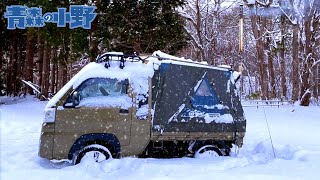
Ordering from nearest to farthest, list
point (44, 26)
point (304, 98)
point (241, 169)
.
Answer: point (241, 169) → point (44, 26) → point (304, 98)

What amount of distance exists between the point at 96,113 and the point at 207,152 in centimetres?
258

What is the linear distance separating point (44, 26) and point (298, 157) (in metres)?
15.0

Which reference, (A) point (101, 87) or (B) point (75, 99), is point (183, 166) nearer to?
(A) point (101, 87)

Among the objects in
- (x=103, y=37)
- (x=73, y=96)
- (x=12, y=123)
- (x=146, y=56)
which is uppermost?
(x=103, y=37)

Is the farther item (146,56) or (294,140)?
(294,140)

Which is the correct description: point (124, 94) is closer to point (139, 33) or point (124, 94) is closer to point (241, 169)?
point (241, 169)

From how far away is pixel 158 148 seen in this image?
7.75 meters

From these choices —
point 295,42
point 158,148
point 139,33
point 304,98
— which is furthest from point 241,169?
point 295,42

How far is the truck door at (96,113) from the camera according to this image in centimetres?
700

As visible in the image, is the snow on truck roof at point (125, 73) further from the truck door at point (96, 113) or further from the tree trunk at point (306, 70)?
the tree trunk at point (306, 70)

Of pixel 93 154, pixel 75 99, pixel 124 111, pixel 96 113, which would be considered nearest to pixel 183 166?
pixel 124 111

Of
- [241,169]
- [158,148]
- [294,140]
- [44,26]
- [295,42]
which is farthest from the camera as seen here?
[295,42]

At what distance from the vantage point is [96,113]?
7102 millimetres

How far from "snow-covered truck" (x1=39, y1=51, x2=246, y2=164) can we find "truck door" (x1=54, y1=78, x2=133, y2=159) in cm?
2
